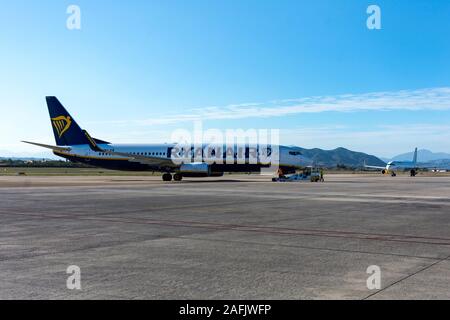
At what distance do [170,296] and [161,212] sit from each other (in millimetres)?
10882

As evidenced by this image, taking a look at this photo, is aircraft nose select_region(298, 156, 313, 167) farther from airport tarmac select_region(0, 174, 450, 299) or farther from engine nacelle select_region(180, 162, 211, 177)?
airport tarmac select_region(0, 174, 450, 299)

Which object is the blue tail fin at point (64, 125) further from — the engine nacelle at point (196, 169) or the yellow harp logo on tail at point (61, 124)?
the engine nacelle at point (196, 169)

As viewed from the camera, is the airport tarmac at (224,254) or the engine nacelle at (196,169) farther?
the engine nacelle at (196,169)

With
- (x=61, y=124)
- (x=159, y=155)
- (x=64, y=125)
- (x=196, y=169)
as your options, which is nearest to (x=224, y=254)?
(x=196, y=169)

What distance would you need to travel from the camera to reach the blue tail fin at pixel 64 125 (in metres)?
52.6

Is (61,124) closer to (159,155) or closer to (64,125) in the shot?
(64,125)

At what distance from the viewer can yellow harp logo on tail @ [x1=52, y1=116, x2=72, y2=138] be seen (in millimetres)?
52625

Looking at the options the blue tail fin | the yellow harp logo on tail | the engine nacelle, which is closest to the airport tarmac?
the engine nacelle

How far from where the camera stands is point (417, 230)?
12.2 meters

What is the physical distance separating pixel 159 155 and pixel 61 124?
1292cm

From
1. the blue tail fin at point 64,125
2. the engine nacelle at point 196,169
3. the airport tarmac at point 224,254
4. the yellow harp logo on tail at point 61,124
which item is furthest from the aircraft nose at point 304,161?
the airport tarmac at point 224,254

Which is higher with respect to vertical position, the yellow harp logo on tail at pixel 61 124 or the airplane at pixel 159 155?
the yellow harp logo on tail at pixel 61 124

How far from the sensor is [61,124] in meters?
52.7

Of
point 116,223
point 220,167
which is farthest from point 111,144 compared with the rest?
point 116,223
